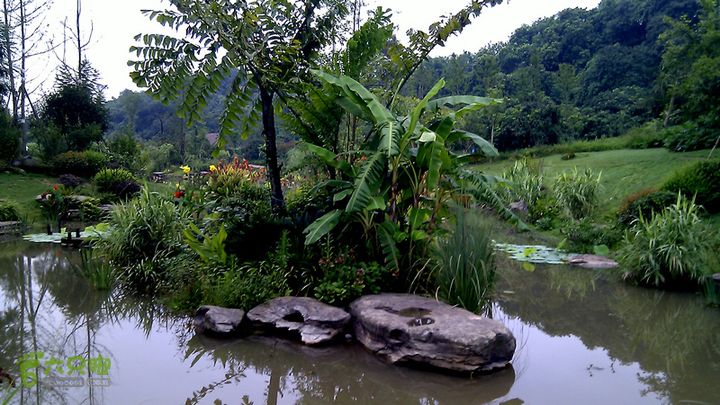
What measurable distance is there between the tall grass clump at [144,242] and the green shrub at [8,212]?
19.6ft

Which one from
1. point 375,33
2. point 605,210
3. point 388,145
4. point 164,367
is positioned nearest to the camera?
point 164,367

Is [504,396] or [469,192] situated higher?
[469,192]

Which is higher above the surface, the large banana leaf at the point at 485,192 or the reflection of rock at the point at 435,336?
the large banana leaf at the point at 485,192

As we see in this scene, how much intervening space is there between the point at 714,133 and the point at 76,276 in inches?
602

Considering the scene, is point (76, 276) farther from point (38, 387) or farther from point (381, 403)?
point (381, 403)

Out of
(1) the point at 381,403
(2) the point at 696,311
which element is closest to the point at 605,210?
(2) the point at 696,311

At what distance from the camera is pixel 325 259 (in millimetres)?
5145

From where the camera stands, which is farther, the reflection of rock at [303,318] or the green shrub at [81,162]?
the green shrub at [81,162]

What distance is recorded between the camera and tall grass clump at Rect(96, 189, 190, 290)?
612cm

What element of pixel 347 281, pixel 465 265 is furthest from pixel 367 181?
pixel 465 265

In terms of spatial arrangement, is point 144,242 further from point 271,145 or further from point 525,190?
point 525,190

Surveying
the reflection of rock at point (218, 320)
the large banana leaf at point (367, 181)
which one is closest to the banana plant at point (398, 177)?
the large banana leaf at point (367, 181)

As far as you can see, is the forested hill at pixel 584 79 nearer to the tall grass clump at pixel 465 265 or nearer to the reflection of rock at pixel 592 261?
the reflection of rock at pixel 592 261

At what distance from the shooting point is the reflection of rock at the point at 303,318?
4.47 metres
